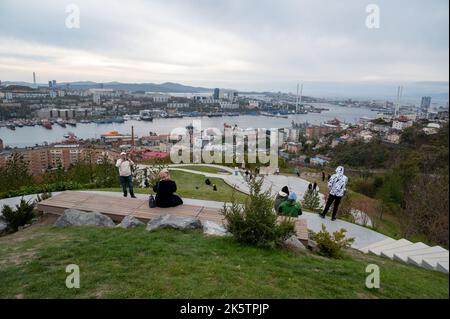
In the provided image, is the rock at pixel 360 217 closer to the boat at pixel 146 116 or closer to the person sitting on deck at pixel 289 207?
the person sitting on deck at pixel 289 207

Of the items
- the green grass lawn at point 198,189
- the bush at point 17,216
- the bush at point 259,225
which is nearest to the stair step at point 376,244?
the bush at point 259,225

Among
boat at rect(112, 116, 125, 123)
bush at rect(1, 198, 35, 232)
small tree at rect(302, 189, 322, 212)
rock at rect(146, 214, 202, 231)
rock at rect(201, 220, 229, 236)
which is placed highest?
rock at rect(146, 214, 202, 231)

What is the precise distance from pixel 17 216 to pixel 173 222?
352 centimetres

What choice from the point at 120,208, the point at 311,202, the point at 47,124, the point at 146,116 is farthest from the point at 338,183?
the point at 146,116

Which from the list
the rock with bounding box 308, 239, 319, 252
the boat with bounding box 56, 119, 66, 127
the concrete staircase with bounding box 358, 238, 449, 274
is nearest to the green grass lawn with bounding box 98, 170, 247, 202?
the rock with bounding box 308, 239, 319, 252

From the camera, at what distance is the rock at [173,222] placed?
5113 mm

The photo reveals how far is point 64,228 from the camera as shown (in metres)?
5.43

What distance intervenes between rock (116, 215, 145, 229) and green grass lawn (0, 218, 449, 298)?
52cm

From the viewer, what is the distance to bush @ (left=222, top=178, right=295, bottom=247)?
4254mm

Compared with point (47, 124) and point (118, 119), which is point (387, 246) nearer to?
point (47, 124)

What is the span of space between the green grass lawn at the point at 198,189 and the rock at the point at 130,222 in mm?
3096

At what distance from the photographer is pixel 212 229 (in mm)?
5164

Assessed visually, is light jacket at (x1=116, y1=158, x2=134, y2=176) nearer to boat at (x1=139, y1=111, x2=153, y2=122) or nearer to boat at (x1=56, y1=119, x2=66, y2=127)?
boat at (x1=56, y1=119, x2=66, y2=127)
